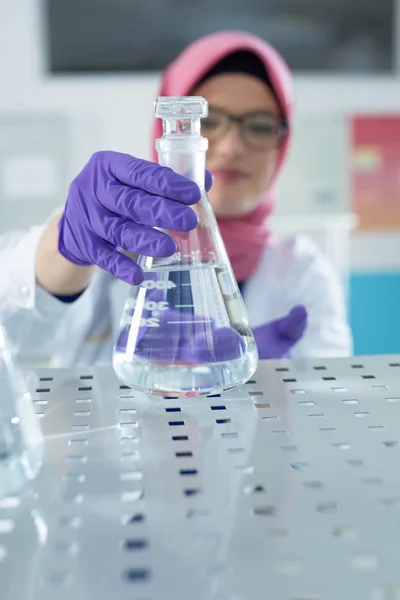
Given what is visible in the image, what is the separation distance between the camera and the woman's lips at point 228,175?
1438 mm

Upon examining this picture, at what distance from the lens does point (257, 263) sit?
1.62m

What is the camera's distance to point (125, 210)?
641 millimetres

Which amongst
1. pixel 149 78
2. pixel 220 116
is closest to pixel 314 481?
pixel 220 116

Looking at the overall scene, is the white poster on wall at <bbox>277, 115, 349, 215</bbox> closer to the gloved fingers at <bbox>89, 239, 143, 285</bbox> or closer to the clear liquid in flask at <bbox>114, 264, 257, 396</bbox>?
the gloved fingers at <bbox>89, 239, 143, 285</bbox>

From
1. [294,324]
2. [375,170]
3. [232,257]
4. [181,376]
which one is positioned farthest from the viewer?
[375,170]

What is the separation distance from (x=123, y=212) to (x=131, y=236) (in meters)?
0.05

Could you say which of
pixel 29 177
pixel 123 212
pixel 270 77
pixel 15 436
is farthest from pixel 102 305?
pixel 29 177

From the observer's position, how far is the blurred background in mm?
2969

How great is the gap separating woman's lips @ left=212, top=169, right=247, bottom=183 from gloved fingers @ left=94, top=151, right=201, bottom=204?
76 cm

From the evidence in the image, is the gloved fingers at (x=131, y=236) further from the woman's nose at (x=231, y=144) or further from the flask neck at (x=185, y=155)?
the woman's nose at (x=231, y=144)

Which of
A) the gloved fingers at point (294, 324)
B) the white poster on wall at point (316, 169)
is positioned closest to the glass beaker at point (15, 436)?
the gloved fingers at point (294, 324)

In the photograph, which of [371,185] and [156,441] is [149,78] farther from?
[156,441]

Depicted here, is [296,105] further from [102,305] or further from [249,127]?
[102,305]

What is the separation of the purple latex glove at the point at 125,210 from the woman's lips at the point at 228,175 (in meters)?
0.66
